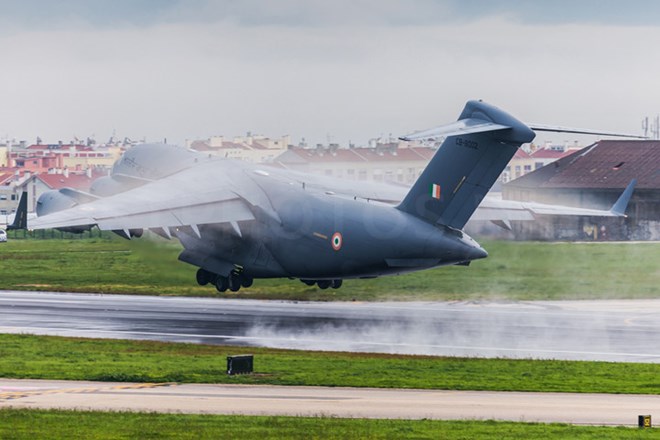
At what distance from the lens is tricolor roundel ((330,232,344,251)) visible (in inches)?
1886

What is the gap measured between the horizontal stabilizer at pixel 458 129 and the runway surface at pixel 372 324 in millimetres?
9163

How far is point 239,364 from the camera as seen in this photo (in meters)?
40.3

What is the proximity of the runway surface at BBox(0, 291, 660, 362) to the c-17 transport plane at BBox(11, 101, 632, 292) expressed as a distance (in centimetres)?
298

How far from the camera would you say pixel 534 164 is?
552 feet

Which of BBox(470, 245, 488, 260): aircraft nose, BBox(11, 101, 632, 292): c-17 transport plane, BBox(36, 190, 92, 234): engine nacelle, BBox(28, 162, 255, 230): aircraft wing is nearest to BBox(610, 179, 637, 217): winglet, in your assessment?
BBox(11, 101, 632, 292): c-17 transport plane

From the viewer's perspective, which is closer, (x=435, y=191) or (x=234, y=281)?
(x=435, y=191)

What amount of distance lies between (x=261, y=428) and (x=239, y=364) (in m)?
10.2

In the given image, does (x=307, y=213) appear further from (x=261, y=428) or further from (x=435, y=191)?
(x=261, y=428)

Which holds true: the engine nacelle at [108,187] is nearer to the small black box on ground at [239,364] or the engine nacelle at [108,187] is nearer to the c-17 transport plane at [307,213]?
the c-17 transport plane at [307,213]

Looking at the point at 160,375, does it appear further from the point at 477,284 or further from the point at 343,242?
the point at 477,284

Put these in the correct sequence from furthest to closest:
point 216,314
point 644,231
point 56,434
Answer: point 644,231
point 216,314
point 56,434

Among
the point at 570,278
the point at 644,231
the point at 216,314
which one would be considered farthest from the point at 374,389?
the point at 644,231

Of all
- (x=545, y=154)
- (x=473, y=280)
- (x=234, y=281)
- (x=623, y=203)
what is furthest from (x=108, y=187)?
(x=545, y=154)

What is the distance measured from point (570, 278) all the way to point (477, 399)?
3372cm
